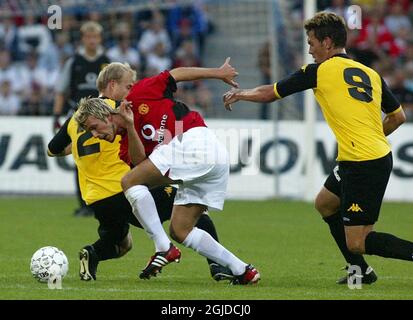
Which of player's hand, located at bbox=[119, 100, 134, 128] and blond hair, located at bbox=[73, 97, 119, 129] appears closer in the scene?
player's hand, located at bbox=[119, 100, 134, 128]

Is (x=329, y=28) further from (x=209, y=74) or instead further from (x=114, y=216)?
(x=114, y=216)

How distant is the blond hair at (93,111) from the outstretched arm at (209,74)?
0.60 meters

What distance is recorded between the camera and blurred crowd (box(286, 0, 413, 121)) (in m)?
18.8

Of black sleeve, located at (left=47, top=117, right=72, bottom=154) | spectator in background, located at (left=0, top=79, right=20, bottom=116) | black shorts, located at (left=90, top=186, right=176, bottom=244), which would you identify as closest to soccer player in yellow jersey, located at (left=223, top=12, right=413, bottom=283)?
black shorts, located at (left=90, top=186, right=176, bottom=244)

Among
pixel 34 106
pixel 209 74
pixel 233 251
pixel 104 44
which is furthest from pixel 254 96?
pixel 104 44

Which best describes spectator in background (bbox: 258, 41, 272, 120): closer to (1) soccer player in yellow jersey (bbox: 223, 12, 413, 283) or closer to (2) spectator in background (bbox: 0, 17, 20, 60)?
(2) spectator in background (bbox: 0, 17, 20, 60)

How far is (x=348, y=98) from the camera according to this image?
8.13m

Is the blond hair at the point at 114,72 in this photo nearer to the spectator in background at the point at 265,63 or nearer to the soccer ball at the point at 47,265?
the soccer ball at the point at 47,265

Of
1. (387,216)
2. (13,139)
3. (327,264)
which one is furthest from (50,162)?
(327,264)

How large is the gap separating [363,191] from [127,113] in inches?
74.4

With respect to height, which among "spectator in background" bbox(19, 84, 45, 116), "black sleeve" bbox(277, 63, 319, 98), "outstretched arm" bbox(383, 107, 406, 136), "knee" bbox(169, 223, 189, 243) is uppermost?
"black sleeve" bbox(277, 63, 319, 98)

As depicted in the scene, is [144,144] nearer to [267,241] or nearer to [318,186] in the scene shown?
[267,241]

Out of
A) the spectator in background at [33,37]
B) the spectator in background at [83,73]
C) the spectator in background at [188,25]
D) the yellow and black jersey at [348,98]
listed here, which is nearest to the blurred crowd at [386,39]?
the spectator in background at [188,25]

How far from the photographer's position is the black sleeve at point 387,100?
8.37 meters
